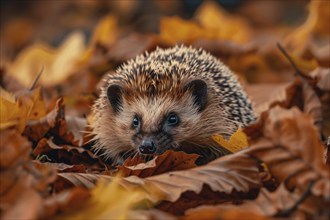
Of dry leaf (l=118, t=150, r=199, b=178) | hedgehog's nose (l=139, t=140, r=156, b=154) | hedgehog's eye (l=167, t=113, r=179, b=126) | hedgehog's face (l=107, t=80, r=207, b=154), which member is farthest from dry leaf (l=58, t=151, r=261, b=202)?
hedgehog's eye (l=167, t=113, r=179, b=126)

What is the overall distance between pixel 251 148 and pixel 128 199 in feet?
2.06

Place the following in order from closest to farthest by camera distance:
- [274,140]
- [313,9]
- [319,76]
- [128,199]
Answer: [128,199] → [274,140] → [319,76] → [313,9]

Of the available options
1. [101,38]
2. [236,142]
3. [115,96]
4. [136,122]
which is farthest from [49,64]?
[236,142]

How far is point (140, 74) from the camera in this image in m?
4.52

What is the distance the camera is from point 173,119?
4508mm

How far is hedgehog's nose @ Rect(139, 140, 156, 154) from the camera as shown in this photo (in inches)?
162

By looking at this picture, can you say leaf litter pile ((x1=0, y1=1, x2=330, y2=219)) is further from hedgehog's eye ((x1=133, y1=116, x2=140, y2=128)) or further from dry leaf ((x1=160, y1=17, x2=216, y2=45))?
dry leaf ((x1=160, y1=17, x2=216, y2=45))

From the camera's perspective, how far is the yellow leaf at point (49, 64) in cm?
761

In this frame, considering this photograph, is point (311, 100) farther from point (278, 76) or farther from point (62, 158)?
point (278, 76)

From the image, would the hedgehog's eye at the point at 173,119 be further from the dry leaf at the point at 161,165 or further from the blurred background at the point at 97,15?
the blurred background at the point at 97,15

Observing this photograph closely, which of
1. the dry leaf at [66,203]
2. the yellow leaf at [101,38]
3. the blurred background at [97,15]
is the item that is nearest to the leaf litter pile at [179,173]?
the dry leaf at [66,203]

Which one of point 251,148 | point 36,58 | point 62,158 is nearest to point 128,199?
point 251,148

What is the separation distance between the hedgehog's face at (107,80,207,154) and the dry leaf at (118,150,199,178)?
→ 50 cm

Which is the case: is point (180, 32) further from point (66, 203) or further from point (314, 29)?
point (66, 203)
